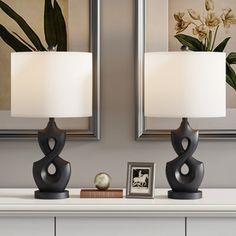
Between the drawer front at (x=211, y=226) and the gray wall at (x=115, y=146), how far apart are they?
37cm

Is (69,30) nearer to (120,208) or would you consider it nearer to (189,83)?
(189,83)

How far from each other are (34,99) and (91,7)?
443 millimetres

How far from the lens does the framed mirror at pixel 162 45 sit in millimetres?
2256

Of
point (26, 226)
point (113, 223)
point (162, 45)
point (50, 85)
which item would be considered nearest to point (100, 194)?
point (113, 223)

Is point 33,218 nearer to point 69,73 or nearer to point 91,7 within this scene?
point 69,73

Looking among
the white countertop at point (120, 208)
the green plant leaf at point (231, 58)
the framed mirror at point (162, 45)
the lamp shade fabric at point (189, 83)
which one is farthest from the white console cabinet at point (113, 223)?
the green plant leaf at point (231, 58)

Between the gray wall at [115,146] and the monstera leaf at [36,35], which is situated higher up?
the monstera leaf at [36,35]

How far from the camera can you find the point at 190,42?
226 centimetres

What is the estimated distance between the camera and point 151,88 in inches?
78.7

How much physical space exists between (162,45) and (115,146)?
14.0 inches

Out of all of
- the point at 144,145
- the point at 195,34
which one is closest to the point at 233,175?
the point at 144,145

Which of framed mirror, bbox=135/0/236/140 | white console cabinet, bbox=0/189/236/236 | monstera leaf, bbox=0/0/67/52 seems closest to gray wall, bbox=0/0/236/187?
framed mirror, bbox=135/0/236/140

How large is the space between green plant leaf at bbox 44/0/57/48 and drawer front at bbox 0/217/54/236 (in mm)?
604

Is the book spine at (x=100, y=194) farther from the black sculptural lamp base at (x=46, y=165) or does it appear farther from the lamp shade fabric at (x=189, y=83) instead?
the lamp shade fabric at (x=189, y=83)
